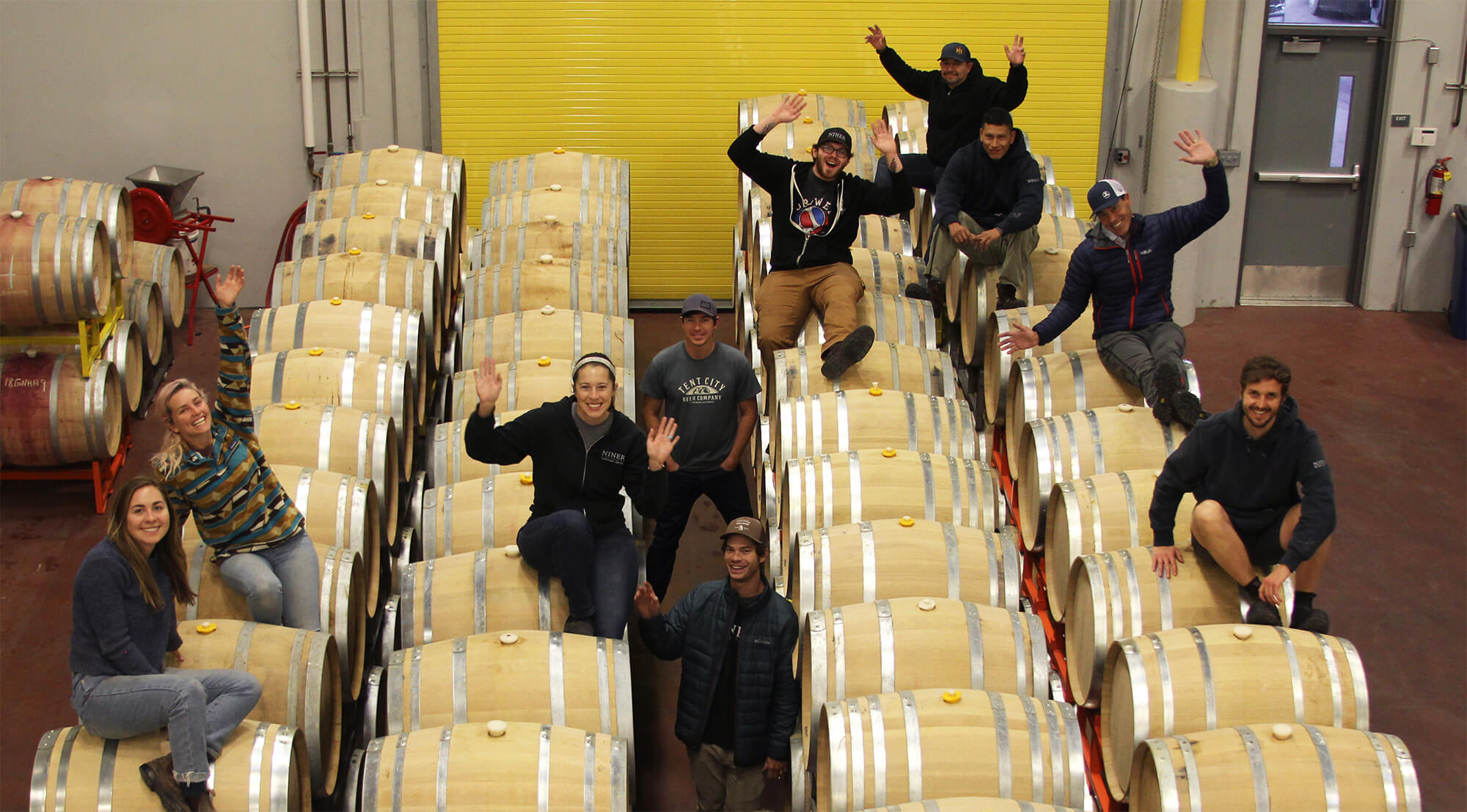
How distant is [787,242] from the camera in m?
7.56

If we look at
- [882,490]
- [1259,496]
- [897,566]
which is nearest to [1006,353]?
[882,490]

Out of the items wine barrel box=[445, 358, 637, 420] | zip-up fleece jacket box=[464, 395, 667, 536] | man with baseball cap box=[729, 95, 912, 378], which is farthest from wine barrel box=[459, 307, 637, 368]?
zip-up fleece jacket box=[464, 395, 667, 536]

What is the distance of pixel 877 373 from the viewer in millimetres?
7086

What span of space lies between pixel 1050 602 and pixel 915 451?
0.92 meters

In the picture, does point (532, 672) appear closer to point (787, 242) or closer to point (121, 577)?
point (121, 577)

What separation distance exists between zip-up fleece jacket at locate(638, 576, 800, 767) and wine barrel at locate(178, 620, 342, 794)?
4.14 ft

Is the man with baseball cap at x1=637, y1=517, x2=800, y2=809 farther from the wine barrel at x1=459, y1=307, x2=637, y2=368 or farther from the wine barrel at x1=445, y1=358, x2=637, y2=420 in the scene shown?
the wine barrel at x1=459, y1=307, x2=637, y2=368

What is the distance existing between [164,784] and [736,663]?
2.04 meters

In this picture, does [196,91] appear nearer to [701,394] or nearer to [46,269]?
[46,269]

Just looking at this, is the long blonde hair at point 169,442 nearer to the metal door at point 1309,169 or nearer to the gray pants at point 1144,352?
the gray pants at point 1144,352

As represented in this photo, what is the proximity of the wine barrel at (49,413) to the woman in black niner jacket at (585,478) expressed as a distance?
12.2ft

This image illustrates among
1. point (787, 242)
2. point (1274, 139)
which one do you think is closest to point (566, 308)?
point (787, 242)

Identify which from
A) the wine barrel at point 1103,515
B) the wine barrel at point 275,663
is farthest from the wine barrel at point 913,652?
the wine barrel at point 275,663

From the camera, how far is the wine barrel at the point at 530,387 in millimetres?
6875
